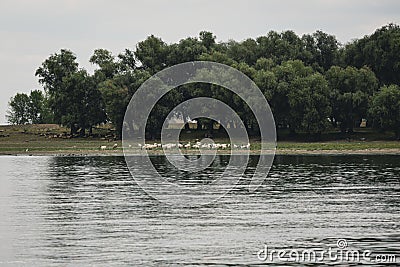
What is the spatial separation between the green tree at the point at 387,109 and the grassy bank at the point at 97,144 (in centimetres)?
221

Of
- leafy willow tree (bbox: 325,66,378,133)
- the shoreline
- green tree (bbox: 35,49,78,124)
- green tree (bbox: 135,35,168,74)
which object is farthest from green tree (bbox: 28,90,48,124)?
leafy willow tree (bbox: 325,66,378,133)

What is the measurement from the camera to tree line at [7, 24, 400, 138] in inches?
4323

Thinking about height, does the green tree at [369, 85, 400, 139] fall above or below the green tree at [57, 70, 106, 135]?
below

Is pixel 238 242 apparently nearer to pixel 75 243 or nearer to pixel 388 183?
pixel 75 243

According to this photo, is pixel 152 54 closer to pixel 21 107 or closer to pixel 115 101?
pixel 115 101

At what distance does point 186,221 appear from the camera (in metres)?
37.7

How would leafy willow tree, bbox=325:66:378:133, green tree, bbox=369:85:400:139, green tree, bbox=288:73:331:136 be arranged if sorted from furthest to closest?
leafy willow tree, bbox=325:66:378:133
green tree, bbox=288:73:331:136
green tree, bbox=369:85:400:139

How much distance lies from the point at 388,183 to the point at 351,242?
79.2ft

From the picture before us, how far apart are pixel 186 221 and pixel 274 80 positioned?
75690mm

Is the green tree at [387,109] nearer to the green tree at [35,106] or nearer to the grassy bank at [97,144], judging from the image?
the grassy bank at [97,144]

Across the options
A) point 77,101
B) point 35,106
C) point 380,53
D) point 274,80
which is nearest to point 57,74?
point 77,101

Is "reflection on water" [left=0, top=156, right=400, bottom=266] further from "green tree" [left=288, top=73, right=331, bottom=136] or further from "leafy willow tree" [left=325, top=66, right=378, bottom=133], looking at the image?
"leafy willow tree" [left=325, top=66, right=378, bottom=133]

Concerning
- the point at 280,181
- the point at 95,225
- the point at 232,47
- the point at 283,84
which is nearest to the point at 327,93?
the point at 283,84

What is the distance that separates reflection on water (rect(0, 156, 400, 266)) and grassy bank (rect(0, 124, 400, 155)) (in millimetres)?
37779
